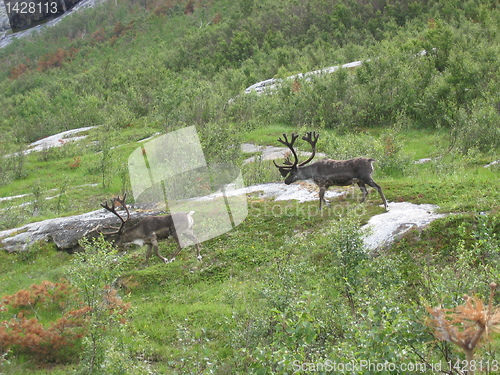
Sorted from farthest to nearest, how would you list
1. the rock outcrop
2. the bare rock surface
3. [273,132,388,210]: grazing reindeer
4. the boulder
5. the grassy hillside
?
the rock outcrop, the boulder, [273,132,388,210]: grazing reindeer, the bare rock surface, the grassy hillside

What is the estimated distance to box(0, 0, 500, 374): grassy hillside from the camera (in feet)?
28.9

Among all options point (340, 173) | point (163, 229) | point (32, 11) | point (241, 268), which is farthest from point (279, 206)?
point (32, 11)

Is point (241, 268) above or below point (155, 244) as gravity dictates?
below

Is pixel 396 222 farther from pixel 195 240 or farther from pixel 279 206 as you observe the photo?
pixel 195 240

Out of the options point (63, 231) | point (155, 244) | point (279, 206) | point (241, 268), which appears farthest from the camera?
point (63, 231)

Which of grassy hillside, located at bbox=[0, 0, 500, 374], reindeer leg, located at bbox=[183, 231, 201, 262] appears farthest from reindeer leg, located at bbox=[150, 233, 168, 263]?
reindeer leg, located at bbox=[183, 231, 201, 262]

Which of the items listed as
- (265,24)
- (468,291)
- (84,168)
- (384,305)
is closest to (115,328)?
(384,305)

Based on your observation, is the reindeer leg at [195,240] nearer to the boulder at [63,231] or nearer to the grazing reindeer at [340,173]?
the boulder at [63,231]

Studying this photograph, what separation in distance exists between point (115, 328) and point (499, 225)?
10001 mm

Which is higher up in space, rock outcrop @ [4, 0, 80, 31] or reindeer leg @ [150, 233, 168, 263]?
rock outcrop @ [4, 0, 80, 31]

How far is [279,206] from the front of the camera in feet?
58.6

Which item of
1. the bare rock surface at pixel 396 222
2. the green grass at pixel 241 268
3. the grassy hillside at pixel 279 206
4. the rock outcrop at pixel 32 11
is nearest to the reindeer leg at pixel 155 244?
the green grass at pixel 241 268

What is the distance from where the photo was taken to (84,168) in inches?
1532

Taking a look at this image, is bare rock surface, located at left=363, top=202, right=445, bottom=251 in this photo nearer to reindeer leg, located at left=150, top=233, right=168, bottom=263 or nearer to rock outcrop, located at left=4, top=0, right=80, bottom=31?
reindeer leg, located at left=150, top=233, right=168, bottom=263
